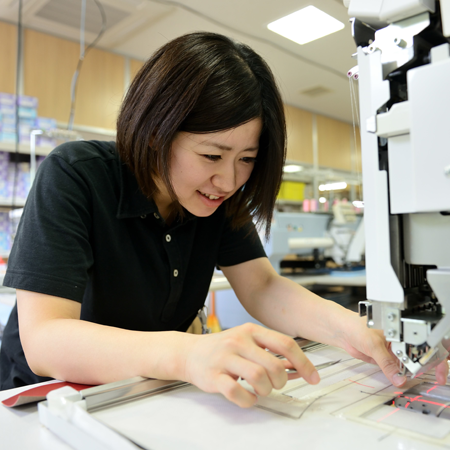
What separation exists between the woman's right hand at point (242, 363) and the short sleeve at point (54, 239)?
10.3 inches

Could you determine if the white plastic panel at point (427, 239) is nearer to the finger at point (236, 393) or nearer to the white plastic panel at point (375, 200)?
the white plastic panel at point (375, 200)

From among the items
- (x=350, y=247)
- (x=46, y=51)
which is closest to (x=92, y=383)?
(x=350, y=247)

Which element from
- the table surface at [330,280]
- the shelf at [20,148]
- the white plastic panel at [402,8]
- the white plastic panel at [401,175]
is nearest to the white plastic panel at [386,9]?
the white plastic panel at [402,8]

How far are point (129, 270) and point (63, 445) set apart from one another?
42cm

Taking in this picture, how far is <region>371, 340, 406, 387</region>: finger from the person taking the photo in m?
0.64

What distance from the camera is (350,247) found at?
295 cm

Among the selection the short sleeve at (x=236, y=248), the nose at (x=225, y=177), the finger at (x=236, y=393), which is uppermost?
the nose at (x=225, y=177)

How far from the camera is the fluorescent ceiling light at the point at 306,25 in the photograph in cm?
298

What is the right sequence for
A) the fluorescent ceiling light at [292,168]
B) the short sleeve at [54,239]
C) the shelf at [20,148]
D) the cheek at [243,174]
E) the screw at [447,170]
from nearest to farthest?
the screw at [447,170]
the short sleeve at [54,239]
the cheek at [243,174]
the shelf at [20,148]
the fluorescent ceiling light at [292,168]

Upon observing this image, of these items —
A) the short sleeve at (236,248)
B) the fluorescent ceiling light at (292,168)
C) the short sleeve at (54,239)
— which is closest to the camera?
the short sleeve at (54,239)

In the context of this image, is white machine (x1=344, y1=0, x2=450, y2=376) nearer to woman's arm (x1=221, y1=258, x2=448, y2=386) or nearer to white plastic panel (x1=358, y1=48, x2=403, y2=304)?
white plastic panel (x1=358, y1=48, x2=403, y2=304)

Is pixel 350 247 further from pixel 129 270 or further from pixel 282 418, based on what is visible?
pixel 282 418

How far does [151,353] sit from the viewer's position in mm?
593

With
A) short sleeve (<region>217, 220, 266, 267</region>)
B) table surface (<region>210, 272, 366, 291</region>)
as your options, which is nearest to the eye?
short sleeve (<region>217, 220, 266, 267</region>)
